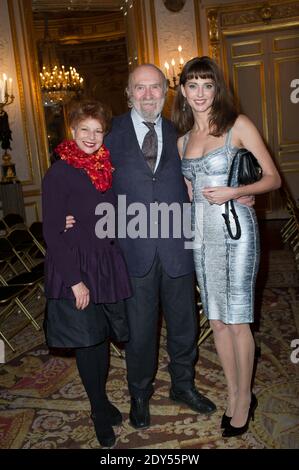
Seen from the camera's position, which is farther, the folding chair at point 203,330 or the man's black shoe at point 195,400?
the folding chair at point 203,330

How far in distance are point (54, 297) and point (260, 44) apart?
701 centimetres

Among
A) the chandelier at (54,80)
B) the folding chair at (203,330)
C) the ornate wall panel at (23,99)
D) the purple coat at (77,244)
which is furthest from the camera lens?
the chandelier at (54,80)

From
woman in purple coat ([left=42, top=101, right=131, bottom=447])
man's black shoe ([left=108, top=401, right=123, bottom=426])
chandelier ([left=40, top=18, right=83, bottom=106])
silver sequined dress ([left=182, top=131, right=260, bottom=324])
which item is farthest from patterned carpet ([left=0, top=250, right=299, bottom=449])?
chandelier ([left=40, top=18, right=83, bottom=106])

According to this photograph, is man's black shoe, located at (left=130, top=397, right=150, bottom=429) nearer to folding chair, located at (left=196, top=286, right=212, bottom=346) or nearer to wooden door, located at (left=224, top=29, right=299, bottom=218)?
folding chair, located at (left=196, top=286, right=212, bottom=346)

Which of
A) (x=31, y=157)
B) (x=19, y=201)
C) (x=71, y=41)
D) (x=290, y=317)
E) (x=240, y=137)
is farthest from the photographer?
(x=71, y=41)

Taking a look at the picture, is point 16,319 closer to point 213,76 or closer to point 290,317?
point 290,317

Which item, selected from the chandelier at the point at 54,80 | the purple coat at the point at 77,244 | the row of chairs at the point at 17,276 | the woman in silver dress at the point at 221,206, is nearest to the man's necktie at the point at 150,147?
the woman in silver dress at the point at 221,206

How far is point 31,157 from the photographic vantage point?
7535 mm

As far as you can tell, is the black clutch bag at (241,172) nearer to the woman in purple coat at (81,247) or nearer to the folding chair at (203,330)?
the woman in purple coat at (81,247)

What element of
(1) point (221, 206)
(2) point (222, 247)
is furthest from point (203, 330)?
(1) point (221, 206)

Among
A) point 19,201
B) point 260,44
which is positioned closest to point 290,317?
point 19,201

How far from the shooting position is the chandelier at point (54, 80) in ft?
32.1

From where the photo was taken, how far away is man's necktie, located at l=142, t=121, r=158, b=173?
2.45 metres

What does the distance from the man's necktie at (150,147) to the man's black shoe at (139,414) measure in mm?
1257
